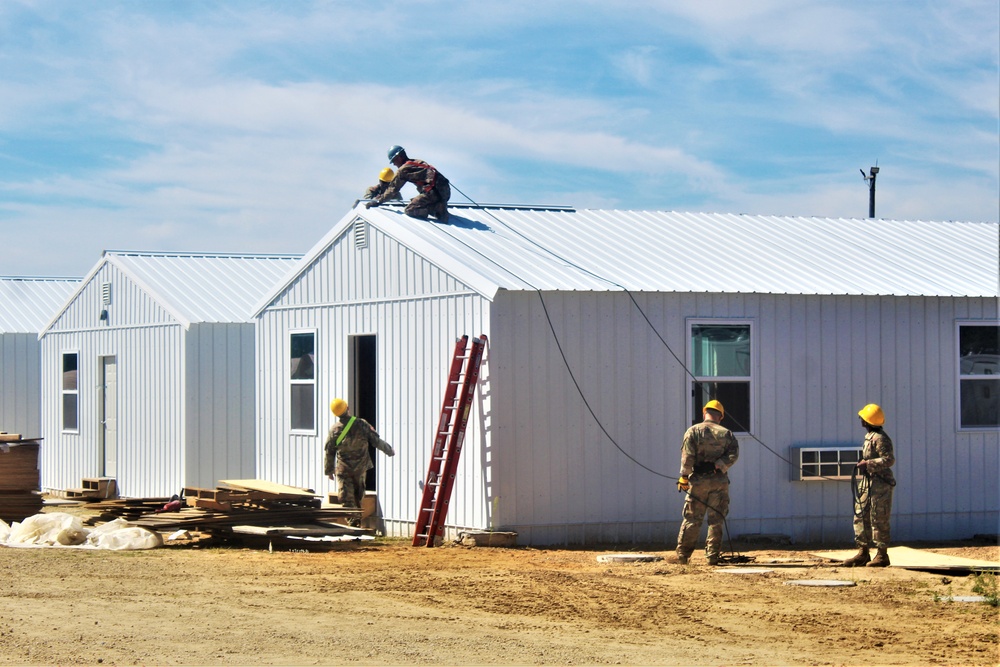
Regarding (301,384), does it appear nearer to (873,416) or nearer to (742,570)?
(742,570)

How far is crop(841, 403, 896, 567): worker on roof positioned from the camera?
13.5m

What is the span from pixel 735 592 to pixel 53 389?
1773cm

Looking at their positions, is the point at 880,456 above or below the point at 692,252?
below

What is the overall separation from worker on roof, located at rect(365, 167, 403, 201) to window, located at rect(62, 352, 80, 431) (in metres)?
→ 9.67

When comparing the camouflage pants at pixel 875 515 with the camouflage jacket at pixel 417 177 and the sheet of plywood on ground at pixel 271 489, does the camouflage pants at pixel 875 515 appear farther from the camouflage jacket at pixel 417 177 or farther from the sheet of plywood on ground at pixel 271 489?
the camouflage jacket at pixel 417 177

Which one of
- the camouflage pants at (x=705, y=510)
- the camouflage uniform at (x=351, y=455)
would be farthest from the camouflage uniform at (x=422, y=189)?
the camouflage pants at (x=705, y=510)

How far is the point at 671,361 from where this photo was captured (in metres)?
15.9

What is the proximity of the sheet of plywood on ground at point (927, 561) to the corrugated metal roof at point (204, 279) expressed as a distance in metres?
11.1

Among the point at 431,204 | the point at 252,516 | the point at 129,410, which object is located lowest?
the point at 252,516

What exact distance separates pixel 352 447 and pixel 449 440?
1.78 metres

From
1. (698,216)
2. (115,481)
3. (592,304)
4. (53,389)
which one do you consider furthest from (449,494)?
(53,389)

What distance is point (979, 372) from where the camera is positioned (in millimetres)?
17672

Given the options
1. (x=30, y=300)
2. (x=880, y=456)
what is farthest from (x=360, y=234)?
(x=30, y=300)

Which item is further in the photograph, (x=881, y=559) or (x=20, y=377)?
(x=20, y=377)
